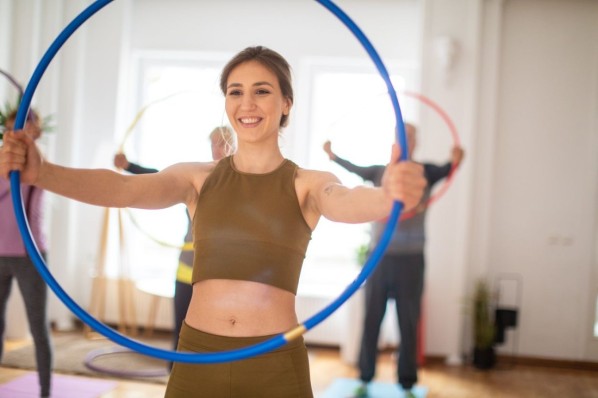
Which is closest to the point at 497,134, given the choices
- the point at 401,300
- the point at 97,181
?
the point at 401,300

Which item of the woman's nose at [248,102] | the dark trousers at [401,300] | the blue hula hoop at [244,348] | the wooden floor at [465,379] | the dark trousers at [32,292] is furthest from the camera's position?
the wooden floor at [465,379]

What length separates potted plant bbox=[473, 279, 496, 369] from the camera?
17.8 feet

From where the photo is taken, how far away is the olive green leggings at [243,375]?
157cm

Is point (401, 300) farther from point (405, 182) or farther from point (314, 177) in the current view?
point (405, 182)

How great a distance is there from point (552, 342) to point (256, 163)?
15.6 feet

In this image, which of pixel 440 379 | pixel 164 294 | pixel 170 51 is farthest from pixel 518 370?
pixel 170 51

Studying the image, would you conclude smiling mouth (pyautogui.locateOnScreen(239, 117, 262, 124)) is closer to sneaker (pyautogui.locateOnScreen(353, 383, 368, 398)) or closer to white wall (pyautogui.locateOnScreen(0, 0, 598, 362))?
sneaker (pyautogui.locateOnScreen(353, 383, 368, 398))

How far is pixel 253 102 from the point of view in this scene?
1.65m

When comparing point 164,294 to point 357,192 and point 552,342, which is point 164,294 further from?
point 357,192

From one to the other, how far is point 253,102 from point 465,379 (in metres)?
4.02

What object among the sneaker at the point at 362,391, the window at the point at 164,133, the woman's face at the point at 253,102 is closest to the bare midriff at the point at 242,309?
the woman's face at the point at 253,102

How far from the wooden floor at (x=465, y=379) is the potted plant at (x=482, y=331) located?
9cm

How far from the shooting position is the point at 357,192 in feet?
5.19

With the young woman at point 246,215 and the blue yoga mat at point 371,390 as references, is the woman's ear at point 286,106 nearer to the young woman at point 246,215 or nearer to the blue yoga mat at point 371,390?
the young woman at point 246,215
